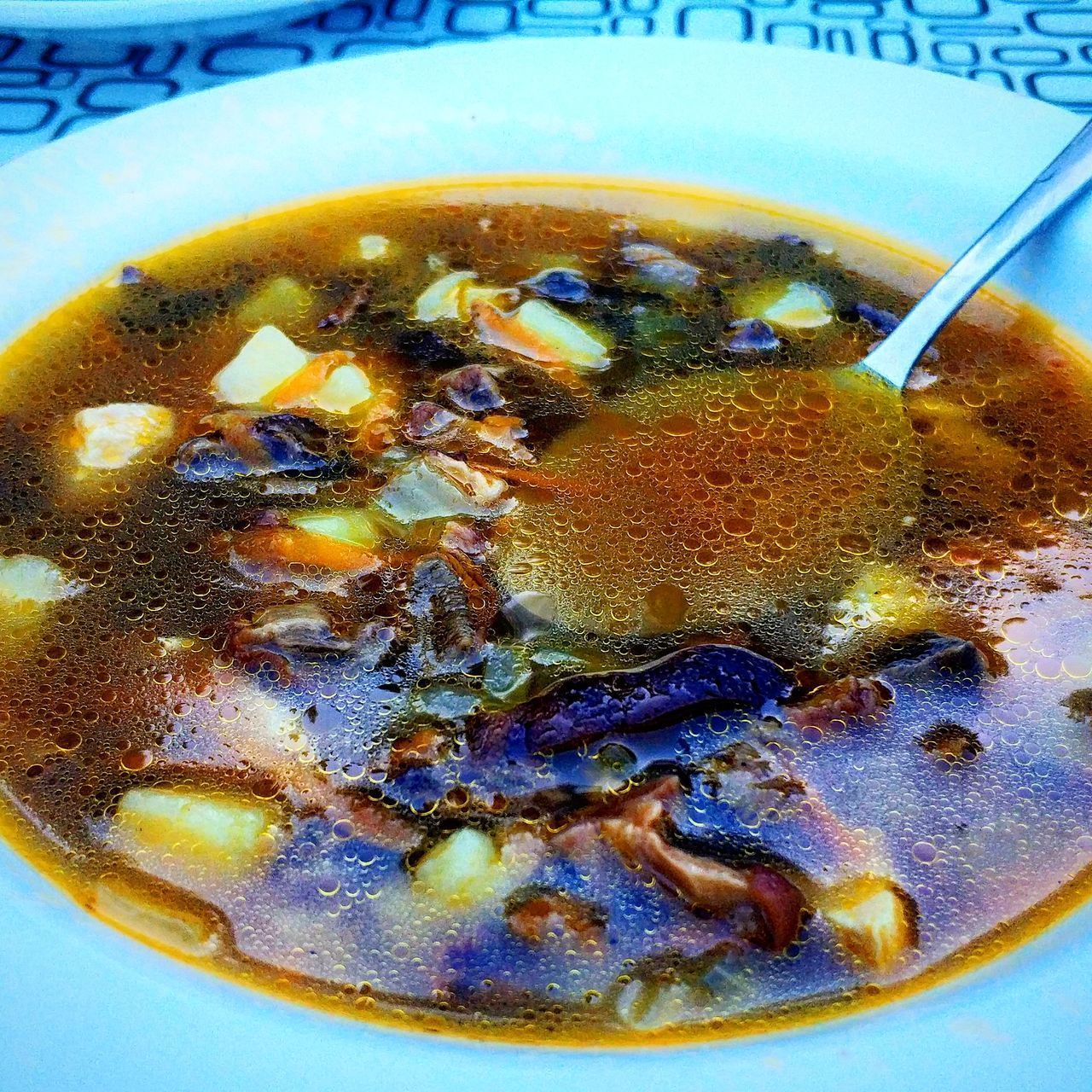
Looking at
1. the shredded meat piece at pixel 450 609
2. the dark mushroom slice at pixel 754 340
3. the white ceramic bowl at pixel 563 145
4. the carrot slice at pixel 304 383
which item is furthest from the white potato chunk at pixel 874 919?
the carrot slice at pixel 304 383

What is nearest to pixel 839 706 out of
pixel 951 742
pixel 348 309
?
pixel 951 742

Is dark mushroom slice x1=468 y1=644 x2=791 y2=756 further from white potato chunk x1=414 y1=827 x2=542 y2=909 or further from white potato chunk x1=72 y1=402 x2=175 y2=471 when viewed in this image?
white potato chunk x1=72 y1=402 x2=175 y2=471

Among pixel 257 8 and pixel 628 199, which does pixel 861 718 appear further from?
pixel 257 8

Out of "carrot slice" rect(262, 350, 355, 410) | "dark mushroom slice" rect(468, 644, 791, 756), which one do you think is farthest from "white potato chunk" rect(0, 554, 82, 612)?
"dark mushroom slice" rect(468, 644, 791, 756)

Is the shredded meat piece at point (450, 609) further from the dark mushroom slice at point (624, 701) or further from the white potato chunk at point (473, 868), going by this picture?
the white potato chunk at point (473, 868)

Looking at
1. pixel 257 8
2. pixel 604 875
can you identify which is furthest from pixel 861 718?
pixel 257 8
